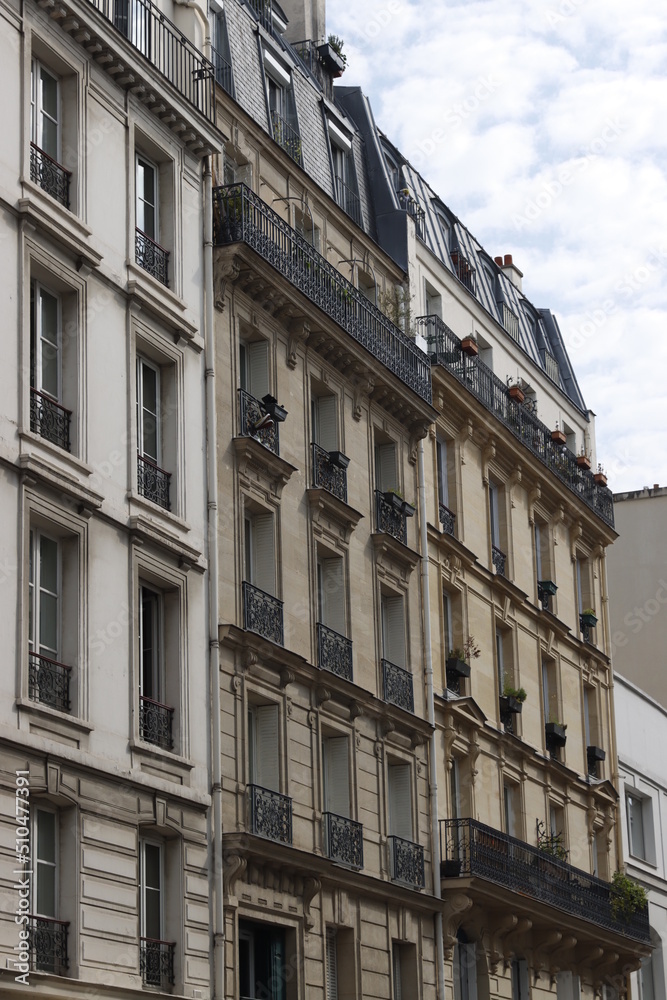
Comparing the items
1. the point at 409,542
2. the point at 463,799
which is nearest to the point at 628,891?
the point at 463,799

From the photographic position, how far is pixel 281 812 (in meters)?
28.1

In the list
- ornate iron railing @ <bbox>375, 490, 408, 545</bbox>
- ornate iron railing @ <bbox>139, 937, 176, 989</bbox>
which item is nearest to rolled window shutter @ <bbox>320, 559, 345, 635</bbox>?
ornate iron railing @ <bbox>375, 490, 408, 545</bbox>

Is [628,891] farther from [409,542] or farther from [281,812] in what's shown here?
[281,812]

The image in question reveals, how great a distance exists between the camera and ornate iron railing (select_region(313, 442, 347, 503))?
31.8 m

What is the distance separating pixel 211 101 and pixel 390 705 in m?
10.8

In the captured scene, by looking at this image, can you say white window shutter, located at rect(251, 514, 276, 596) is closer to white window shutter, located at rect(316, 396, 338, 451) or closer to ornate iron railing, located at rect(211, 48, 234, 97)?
white window shutter, located at rect(316, 396, 338, 451)

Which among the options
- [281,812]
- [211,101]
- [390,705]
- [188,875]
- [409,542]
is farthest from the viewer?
[409,542]

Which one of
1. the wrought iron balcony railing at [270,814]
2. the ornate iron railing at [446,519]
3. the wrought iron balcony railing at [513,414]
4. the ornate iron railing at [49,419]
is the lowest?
the wrought iron balcony railing at [270,814]

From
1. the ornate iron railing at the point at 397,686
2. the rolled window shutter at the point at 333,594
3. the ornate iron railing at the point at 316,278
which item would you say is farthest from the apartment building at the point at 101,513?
the ornate iron railing at the point at 397,686

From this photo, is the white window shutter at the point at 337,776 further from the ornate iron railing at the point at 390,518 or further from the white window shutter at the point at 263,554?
the ornate iron railing at the point at 390,518

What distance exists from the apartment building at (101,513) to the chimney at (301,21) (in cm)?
1173

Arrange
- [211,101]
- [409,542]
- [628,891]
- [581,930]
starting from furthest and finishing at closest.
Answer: [628,891] → [581,930] → [409,542] → [211,101]

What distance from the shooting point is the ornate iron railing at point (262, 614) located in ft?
93.0

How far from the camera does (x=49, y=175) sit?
24844mm
